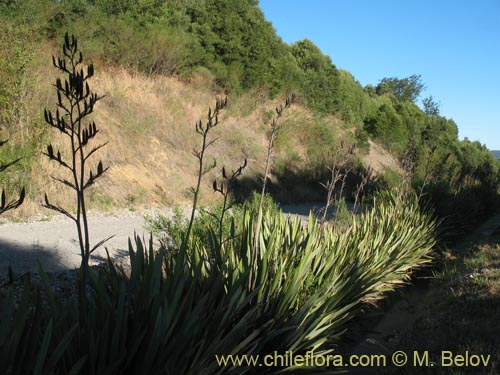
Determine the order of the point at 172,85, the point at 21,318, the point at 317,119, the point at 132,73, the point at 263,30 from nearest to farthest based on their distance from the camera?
1. the point at 21,318
2. the point at 132,73
3. the point at 172,85
4. the point at 263,30
5. the point at 317,119

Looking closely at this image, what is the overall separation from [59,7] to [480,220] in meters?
12.5

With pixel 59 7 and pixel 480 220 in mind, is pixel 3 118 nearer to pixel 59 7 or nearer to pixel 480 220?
pixel 59 7

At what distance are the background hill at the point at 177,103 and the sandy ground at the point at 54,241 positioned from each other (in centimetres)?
107

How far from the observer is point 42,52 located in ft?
36.4

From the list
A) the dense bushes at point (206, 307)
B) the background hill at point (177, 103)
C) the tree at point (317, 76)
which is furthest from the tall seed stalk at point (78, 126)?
the tree at point (317, 76)

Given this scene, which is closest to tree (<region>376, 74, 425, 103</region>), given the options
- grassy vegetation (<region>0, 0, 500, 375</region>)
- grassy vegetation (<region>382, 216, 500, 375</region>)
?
grassy vegetation (<region>0, 0, 500, 375</region>)

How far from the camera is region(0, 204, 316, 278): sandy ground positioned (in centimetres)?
551

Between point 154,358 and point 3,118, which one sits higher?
point 3,118

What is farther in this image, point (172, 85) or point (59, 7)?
point (172, 85)

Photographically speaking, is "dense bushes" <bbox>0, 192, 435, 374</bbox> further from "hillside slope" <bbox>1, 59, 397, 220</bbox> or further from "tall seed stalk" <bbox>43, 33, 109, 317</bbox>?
"hillside slope" <bbox>1, 59, 397, 220</bbox>

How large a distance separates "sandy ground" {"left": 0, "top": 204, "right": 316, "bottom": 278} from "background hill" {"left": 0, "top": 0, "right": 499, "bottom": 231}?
3.51 ft

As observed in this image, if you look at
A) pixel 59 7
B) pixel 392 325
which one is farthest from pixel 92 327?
pixel 59 7

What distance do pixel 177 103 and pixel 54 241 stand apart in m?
9.57

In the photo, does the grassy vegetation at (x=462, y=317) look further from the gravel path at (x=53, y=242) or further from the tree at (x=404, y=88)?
the tree at (x=404, y=88)
